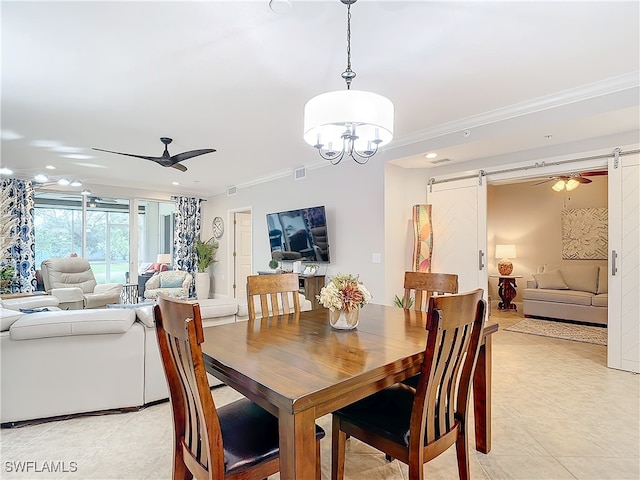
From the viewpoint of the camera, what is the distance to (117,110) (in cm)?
351

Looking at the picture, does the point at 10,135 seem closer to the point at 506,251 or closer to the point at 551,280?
the point at 506,251

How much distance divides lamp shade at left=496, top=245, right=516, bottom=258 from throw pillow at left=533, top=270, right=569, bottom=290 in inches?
29.4

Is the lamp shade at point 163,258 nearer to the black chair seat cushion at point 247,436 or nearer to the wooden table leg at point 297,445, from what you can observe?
the black chair seat cushion at point 247,436

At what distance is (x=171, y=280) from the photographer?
6.83m

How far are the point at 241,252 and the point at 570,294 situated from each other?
20.1ft

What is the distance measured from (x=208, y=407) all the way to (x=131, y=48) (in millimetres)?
2373

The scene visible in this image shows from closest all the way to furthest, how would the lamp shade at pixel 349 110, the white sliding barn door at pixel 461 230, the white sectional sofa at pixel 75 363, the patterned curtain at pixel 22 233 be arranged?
the lamp shade at pixel 349 110 < the white sectional sofa at pixel 75 363 < the white sliding barn door at pixel 461 230 < the patterned curtain at pixel 22 233

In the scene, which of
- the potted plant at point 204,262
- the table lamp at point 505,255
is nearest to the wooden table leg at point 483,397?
the table lamp at point 505,255

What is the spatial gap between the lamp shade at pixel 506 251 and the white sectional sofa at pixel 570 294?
0.68 m

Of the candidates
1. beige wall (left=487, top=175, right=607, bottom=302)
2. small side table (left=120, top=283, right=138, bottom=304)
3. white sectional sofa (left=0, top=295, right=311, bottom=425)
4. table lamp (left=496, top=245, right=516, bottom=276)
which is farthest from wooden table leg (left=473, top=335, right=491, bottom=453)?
small side table (left=120, top=283, right=138, bottom=304)

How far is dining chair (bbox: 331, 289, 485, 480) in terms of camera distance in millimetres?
1340

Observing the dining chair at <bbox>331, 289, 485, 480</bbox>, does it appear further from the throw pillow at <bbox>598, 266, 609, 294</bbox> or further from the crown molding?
the throw pillow at <bbox>598, 266, 609, 294</bbox>
